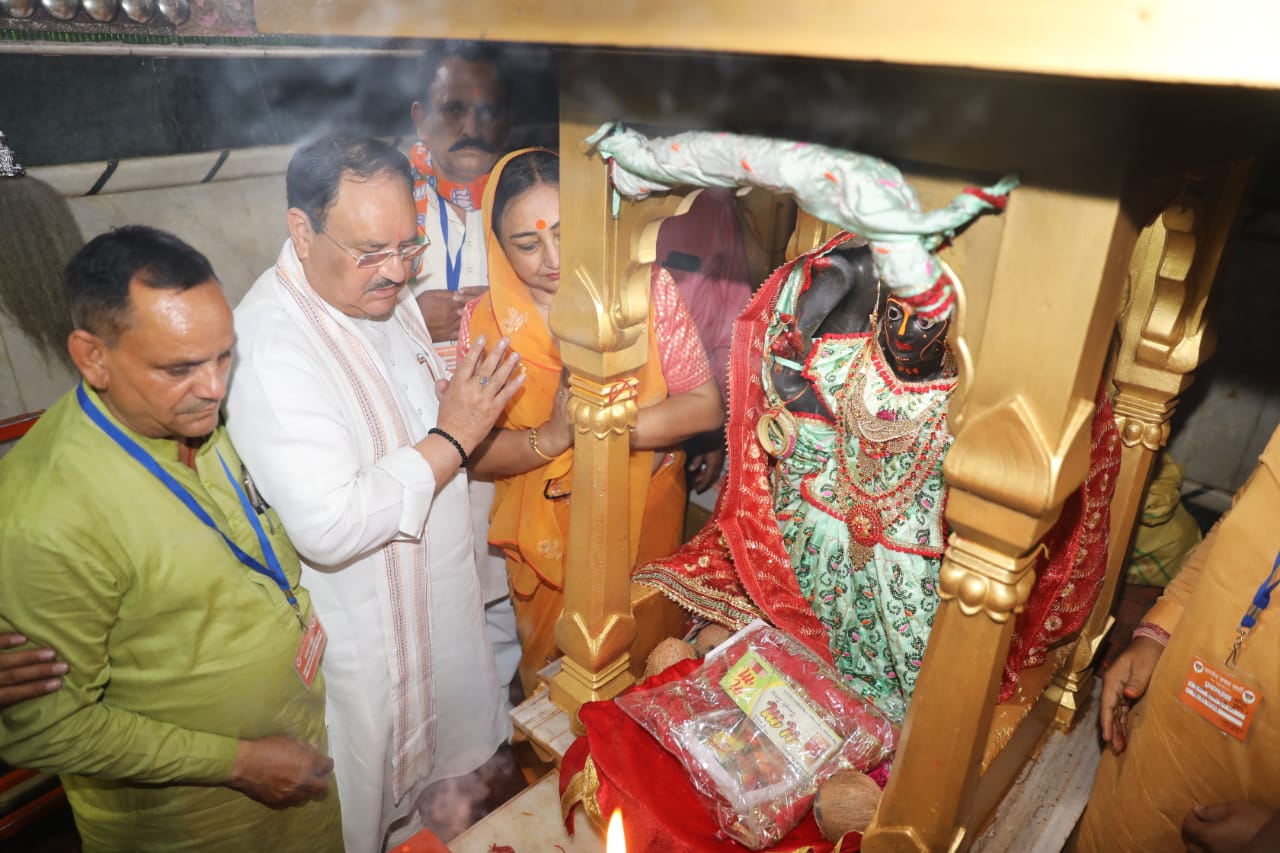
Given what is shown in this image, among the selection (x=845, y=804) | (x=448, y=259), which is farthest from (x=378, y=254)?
(x=845, y=804)

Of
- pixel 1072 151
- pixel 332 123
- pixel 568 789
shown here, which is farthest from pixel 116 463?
pixel 332 123

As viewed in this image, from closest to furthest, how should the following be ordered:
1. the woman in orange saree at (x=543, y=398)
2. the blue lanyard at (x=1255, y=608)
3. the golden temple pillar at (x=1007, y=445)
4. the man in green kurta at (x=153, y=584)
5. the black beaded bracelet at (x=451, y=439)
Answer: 1. the golden temple pillar at (x=1007, y=445)
2. the blue lanyard at (x=1255, y=608)
3. the man in green kurta at (x=153, y=584)
4. the black beaded bracelet at (x=451, y=439)
5. the woman in orange saree at (x=543, y=398)

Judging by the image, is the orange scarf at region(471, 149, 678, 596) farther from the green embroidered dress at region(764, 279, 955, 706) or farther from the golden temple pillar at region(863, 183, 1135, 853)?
the golden temple pillar at region(863, 183, 1135, 853)

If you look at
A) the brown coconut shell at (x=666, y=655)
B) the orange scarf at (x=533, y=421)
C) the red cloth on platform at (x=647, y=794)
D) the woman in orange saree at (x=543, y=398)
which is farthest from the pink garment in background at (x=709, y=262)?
the red cloth on platform at (x=647, y=794)

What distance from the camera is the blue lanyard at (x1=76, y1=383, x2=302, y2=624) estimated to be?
1532 mm

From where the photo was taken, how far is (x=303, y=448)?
1726 mm

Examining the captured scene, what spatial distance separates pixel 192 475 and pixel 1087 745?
2191mm

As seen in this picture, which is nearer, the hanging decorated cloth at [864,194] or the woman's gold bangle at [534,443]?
the hanging decorated cloth at [864,194]

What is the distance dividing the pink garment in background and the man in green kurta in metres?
1.53

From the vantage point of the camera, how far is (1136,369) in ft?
5.82

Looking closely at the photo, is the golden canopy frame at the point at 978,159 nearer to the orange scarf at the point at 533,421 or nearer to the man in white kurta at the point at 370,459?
the man in white kurta at the point at 370,459

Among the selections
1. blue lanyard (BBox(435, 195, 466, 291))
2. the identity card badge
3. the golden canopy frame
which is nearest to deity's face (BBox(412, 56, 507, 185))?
blue lanyard (BBox(435, 195, 466, 291))

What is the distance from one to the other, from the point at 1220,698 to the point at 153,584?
6.46 ft

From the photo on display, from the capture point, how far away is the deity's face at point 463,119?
263cm
